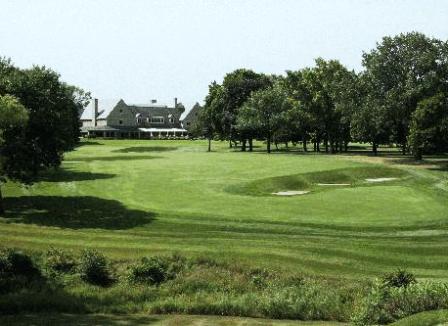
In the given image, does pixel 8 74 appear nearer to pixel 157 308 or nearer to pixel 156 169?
pixel 156 169

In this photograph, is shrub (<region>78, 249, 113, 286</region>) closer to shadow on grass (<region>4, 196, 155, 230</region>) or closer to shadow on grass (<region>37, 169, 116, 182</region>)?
shadow on grass (<region>4, 196, 155, 230</region>)

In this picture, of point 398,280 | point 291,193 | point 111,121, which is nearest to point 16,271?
Answer: point 398,280

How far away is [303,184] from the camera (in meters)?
59.3

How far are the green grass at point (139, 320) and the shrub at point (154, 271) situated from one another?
4.59m

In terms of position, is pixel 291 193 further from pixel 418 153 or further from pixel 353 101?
pixel 353 101

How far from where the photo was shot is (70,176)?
2734 inches

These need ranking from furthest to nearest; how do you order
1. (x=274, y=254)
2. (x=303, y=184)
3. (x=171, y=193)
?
(x=303, y=184), (x=171, y=193), (x=274, y=254)

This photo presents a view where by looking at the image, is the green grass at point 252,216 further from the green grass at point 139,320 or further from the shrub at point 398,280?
the green grass at point 139,320

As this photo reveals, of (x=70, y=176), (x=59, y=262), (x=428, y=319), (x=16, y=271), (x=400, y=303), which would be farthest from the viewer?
(x=70, y=176)

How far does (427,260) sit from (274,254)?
805 centimetres

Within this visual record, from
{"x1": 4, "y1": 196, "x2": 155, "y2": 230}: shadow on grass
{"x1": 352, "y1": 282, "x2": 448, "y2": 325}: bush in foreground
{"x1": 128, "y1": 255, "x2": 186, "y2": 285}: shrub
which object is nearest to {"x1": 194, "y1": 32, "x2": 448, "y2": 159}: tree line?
{"x1": 4, "y1": 196, "x2": 155, "y2": 230}: shadow on grass

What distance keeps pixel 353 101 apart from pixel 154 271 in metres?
70.6

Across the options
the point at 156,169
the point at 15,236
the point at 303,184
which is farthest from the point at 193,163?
the point at 15,236

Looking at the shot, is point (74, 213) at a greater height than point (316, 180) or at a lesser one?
lesser
